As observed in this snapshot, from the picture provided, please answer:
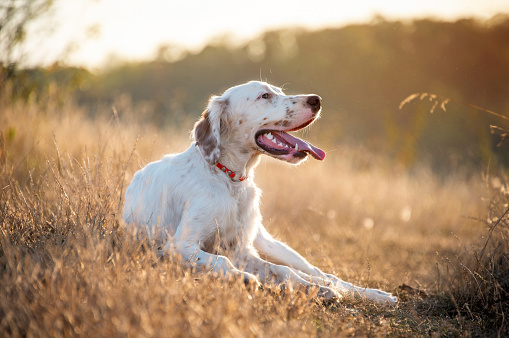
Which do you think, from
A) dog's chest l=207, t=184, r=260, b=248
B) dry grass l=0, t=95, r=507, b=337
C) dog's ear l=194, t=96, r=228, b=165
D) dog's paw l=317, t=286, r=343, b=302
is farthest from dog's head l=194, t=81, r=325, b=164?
dog's paw l=317, t=286, r=343, b=302

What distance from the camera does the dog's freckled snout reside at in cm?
353

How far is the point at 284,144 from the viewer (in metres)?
3.50

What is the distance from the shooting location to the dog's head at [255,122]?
3465mm

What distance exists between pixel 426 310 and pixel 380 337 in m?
0.81

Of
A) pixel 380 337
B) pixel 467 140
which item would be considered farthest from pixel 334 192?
pixel 467 140

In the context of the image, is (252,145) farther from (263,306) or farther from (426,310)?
(426,310)

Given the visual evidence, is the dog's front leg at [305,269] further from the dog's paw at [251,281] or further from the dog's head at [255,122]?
the dog's head at [255,122]

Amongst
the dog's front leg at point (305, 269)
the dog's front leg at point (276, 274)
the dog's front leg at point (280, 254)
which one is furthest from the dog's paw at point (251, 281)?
the dog's front leg at point (280, 254)

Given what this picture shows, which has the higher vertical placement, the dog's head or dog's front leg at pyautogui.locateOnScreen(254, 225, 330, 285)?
the dog's head

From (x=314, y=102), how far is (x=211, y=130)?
0.80 m

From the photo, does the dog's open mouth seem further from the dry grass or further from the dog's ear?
the dry grass

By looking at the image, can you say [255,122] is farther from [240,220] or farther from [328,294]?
[328,294]

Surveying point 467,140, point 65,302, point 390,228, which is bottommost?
point 467,140

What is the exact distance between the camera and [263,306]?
253cm
